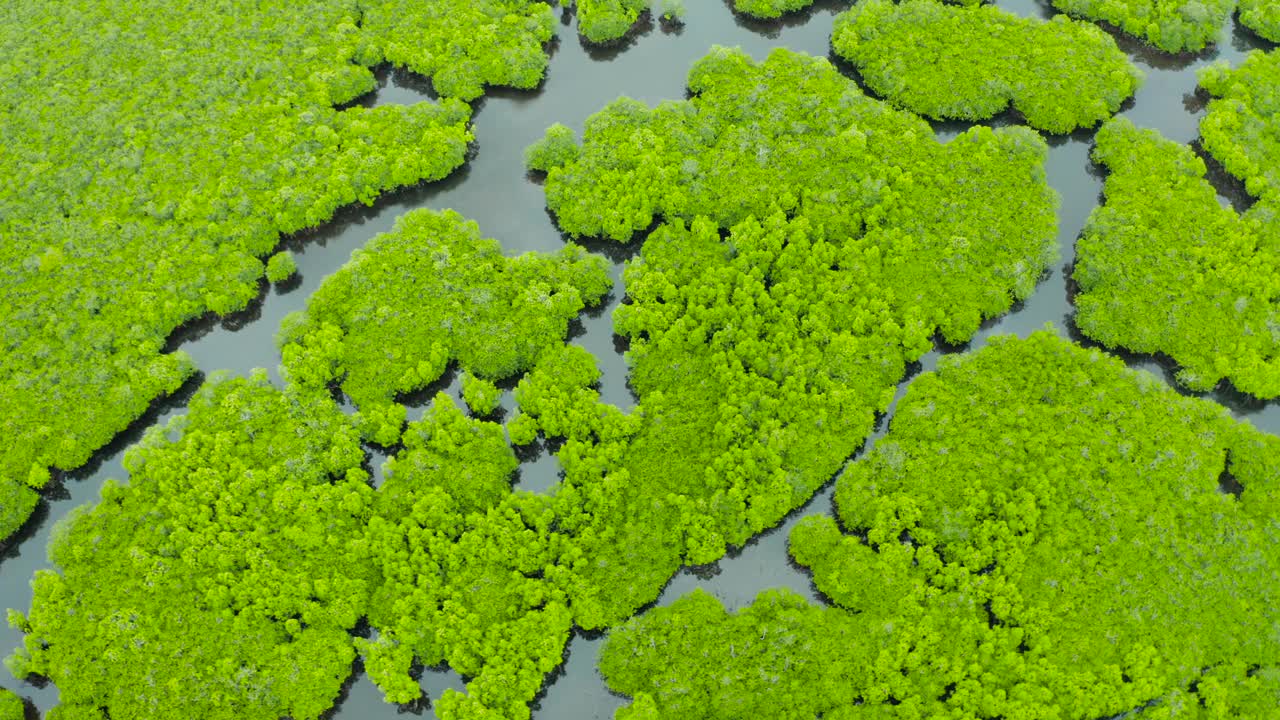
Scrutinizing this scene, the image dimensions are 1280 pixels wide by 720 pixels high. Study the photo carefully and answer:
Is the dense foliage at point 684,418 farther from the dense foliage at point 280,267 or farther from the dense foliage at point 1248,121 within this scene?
the dense foliage at point 1248,121

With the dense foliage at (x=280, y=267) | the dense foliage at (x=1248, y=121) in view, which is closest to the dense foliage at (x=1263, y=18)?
the dense foliage at (x=1248, y=121)

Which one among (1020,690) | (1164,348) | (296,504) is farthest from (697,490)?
(1164,348)

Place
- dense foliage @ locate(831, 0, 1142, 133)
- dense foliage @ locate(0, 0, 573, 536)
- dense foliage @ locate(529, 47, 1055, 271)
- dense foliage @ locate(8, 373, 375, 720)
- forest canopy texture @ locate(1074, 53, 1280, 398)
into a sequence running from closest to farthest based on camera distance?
dense foliage @ locate(8, 373, 375, 720) < forest canopy texture @ locate(1074, 53, 1280, 398) < dense foliage @ locate(0, 0, 573, 536) < dense foliage @ locate(529, 47, 1055, 271) < dense foliage @ locate(831, 0, 1142, 133)

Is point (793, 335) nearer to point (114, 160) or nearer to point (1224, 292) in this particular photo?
point (1224, 292)

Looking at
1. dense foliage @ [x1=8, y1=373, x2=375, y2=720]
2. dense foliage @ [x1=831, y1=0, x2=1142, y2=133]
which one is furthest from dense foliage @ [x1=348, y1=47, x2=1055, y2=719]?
dense foliage @ [x1=831, y1=0, x2=1142, y2=133]

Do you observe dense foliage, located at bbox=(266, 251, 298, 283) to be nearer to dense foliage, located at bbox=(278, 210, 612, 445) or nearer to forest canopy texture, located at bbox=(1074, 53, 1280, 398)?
dense foliage, located at bbox=(278, 210, 612, 445)
